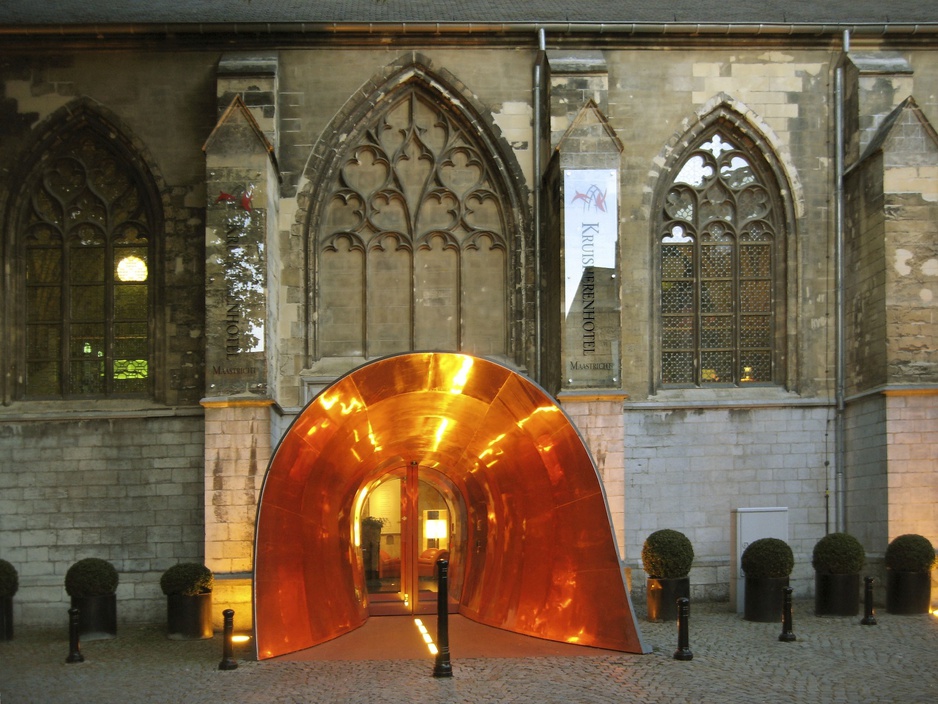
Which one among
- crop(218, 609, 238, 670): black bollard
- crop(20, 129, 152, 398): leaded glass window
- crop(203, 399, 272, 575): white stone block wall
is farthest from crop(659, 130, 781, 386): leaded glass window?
crop(218, 609, 238, 670): black bollard

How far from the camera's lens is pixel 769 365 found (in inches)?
719

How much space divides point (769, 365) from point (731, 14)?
20.2 ft

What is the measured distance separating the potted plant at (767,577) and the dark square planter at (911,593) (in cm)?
163

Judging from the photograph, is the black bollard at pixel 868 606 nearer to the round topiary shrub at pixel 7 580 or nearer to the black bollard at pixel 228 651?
the black bollard at pixel 228 651

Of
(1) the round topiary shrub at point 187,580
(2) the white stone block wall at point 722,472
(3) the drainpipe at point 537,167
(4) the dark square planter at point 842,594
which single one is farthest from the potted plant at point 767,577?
(1) the round topiary shrub at point 187,580

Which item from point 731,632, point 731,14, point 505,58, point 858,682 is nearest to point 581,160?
point 505,58

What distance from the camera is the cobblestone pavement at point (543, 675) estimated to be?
1002 cm

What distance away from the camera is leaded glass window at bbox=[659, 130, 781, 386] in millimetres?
18266

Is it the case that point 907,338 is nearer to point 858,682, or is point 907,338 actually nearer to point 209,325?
point 858,682

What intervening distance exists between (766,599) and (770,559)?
1.95 feet

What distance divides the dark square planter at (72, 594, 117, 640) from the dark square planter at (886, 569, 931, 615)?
11076mm

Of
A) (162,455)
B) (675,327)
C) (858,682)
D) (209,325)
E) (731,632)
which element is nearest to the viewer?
(858,682)

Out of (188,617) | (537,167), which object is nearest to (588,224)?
(537,167)

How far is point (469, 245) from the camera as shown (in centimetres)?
1820
